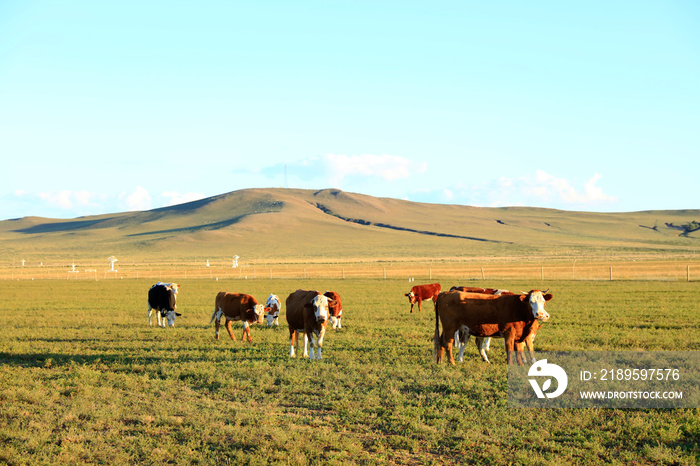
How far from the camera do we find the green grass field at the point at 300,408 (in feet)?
26.0

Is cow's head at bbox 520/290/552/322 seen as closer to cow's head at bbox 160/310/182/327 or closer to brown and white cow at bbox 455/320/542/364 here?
brown and white cow at bbox 455/320/542/364

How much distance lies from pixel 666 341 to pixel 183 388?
14741 millimetres

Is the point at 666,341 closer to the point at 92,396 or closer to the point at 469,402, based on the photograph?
the point at 469,402

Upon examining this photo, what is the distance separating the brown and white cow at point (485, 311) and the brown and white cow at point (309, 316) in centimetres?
320

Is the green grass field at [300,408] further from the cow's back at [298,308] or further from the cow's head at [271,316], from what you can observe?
the cow's head at [271,316]

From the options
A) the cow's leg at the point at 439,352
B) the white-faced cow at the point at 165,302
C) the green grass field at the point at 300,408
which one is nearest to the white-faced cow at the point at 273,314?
the green grass field at the point at 300,408

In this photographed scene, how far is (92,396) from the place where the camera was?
36.4 feet

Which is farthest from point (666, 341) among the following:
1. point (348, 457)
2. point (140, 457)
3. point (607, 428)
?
point (140, 457)

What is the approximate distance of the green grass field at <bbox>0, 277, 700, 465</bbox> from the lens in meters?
7.91

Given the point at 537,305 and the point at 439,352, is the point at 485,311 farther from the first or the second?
the point at 439,352

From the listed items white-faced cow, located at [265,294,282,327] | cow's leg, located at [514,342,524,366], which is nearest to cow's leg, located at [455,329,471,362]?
cow's leg, located at [514,342,524,366]

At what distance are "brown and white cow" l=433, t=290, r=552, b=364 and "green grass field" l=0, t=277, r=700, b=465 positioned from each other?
900 mm

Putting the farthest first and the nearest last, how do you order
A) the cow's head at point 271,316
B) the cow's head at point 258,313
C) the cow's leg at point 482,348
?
1. the cow's head at point 271,316
2. the cow's head at point 258,313
3. the cow's leg at point 482,348

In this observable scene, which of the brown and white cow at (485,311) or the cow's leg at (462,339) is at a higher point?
the brown and white cow at (485,311)
